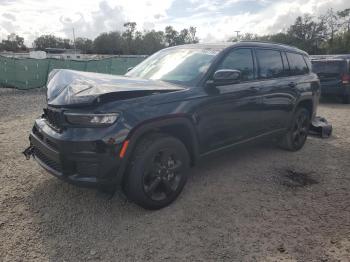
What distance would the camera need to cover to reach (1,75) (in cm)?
1484

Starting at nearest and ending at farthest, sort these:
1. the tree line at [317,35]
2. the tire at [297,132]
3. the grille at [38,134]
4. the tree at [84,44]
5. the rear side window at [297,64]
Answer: the grille at [38,134], the rear side window at [297,64], the tire at [297,132], the tree line at [317,35], the tree at [84,44]

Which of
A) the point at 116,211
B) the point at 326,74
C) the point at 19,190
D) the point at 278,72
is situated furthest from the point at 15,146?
the point at 326,74

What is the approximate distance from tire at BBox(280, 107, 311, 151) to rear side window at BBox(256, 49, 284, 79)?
1.00 meters

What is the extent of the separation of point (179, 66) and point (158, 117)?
114 cm

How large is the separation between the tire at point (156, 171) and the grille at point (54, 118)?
0.79m

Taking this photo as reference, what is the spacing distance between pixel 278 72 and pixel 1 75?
1397cm

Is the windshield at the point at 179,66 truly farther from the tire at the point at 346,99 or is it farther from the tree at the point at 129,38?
the tree at the point at 129,38

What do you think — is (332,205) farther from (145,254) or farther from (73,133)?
(73,133)

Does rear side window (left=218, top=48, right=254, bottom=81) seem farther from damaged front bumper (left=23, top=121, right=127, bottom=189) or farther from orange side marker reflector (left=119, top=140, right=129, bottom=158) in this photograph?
damaged front bumper (left=23, top=121, right=127, bottom=189)

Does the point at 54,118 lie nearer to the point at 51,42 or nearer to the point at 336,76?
the point at 336,76

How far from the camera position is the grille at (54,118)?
312 cm

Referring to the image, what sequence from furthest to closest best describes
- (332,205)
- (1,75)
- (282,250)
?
1. (1,75)
2. (332,205)
3. (282,250)

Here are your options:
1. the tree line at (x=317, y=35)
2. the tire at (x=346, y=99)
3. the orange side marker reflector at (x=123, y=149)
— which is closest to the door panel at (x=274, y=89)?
A: the orange side marker reflector at (x=123, y=149)

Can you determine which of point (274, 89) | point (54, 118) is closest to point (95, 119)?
point (54, 118)
